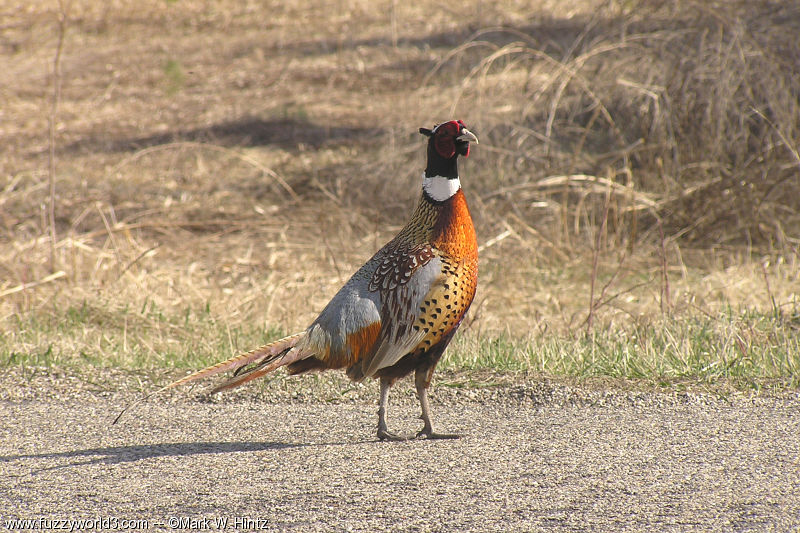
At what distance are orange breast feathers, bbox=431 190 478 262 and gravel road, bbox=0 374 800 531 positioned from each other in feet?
2.58

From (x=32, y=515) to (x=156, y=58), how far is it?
47.6 ft

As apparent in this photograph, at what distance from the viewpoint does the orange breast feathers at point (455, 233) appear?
3805mm

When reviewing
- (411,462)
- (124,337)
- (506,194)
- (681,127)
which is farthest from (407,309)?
(681,127)

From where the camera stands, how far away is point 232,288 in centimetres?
752

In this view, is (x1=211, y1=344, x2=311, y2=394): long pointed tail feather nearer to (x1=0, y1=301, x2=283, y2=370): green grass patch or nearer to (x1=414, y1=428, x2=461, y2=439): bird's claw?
(x1=414, y1=428, x2=461, y2=439): bird's claw

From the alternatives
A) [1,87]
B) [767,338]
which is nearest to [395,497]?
[767,338]

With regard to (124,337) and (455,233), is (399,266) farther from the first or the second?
(124,337)

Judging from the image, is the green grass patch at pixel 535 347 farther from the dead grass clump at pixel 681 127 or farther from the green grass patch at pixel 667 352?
the dead grass clump at pixel 681 127

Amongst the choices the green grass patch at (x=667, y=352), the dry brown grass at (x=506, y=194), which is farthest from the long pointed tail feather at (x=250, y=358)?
the dry brown grass at (x=506, y=194)

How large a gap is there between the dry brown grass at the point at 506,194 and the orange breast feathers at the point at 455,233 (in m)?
1.58

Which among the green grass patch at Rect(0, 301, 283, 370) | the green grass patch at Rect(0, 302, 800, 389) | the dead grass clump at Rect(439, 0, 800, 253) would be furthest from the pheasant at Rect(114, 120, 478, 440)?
the dead grass clump at Rect(439, 0, 800, 253)

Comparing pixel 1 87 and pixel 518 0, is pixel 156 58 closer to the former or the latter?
pixel 1 87

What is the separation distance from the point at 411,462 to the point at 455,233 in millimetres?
971

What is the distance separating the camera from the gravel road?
305 cm
